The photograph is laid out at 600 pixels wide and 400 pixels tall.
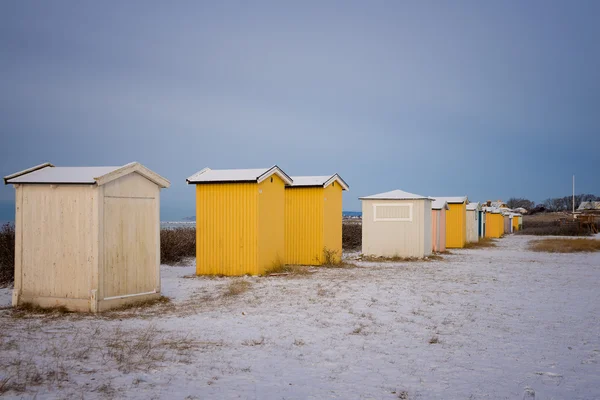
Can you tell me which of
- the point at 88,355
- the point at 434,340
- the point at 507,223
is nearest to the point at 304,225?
the point at 434,340

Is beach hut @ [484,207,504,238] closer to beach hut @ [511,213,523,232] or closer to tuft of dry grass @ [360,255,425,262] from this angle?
beach hut @ [511,213,523,232]

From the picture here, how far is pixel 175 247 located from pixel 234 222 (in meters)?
6.58

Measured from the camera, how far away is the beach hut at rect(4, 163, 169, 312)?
925 centimetres

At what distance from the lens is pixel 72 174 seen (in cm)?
975

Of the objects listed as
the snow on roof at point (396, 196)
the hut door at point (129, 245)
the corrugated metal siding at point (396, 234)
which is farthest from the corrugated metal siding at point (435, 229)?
the hut door at point (129, 245)

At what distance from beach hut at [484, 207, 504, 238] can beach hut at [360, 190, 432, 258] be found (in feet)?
81.4

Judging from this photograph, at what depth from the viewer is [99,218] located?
9258mm

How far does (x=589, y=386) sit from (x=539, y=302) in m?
5.56

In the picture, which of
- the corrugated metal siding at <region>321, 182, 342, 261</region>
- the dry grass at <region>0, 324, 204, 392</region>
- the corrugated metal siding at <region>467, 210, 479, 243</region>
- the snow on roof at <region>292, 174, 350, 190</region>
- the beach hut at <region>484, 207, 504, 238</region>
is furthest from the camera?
the beach hut at <region>484, 207, 504, 238</region>

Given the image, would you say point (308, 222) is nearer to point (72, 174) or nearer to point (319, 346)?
point (72, 174)

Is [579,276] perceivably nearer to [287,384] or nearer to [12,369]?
[287,384]

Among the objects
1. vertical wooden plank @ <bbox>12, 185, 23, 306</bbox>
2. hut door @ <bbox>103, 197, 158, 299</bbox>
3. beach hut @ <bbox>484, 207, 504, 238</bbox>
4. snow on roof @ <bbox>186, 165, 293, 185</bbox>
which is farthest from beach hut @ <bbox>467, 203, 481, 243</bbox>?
vertical wooden plank @ <bbox>12, 185, 23, 306</bbox>

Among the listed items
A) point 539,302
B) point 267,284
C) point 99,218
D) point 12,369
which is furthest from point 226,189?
point 12,369

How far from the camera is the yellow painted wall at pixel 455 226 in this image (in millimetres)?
29891
